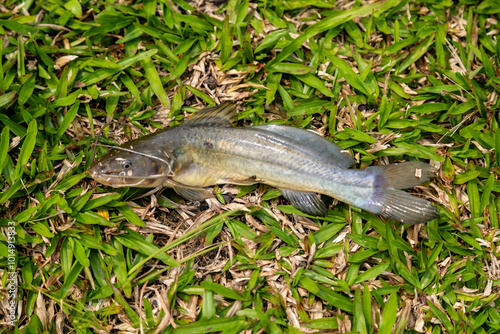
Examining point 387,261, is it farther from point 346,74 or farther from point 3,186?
point 3,186

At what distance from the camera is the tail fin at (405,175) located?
423 centimetres

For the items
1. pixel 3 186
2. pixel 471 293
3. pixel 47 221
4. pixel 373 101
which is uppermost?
pixel 373 101

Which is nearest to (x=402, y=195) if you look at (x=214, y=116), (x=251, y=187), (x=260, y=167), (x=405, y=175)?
(x=405, y=175)

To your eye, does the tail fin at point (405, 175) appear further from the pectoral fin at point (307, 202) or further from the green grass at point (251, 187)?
the pectoral fin at point (307, 202)

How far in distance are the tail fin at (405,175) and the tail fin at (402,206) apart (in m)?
0.08

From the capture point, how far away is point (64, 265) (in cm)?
435

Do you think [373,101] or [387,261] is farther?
[373,101]

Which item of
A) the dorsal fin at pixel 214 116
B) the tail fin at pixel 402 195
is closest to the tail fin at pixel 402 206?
the tail fin at pixel 402 195

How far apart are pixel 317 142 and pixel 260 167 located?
0.75 m

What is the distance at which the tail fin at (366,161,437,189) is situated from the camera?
4.23 m

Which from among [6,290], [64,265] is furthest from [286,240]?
[6,290]

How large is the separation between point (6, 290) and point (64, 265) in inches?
28.6

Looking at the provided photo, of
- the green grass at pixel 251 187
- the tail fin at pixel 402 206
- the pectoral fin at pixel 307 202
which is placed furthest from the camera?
the pectoral fin at pixel 307 202

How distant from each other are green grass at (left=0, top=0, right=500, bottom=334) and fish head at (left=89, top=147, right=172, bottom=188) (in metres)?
0.26
